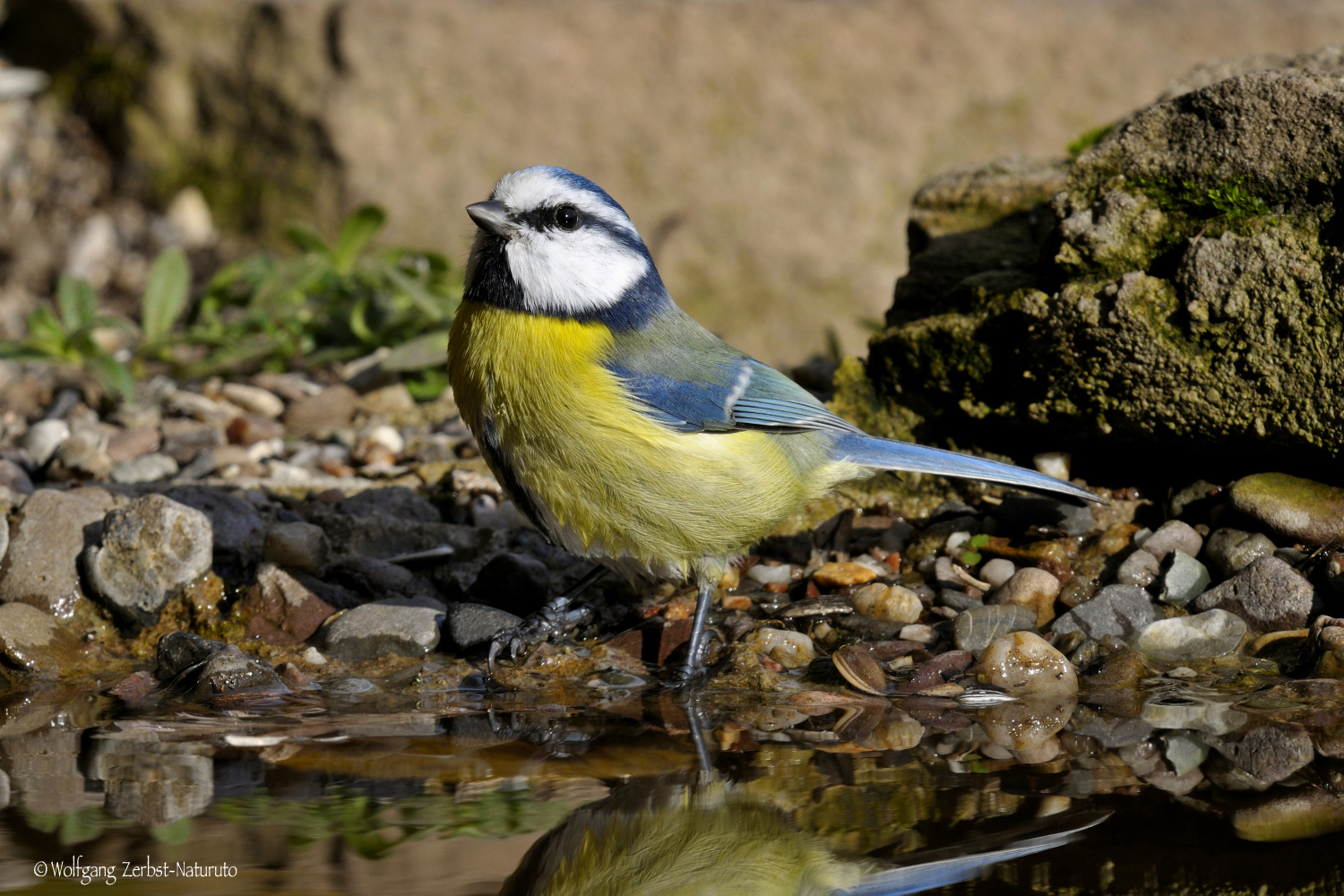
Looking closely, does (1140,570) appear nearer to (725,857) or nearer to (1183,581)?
(1183,581)

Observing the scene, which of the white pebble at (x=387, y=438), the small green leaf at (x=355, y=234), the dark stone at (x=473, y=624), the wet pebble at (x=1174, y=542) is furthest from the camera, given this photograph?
the small green leaf at (x=355, y=234)

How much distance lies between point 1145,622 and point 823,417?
3.47 ft

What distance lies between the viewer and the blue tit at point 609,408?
303cm

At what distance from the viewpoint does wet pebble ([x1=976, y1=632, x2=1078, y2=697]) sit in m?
2.85

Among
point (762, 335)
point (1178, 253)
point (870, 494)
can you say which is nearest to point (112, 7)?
point (762, 335)

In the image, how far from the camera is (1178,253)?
3281mm

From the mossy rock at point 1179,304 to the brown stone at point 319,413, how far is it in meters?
2.38

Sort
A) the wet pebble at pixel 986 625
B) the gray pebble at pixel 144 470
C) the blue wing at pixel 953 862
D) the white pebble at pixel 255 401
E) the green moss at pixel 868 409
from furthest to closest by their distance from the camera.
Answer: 1. the white pebble at pixel 255 401
2. the gray pebble at pixel 144 470
3. the green moss at pixel 868 409
4. the wet pebble at pixel 986 625
5. the blue wing at pixel 953 862

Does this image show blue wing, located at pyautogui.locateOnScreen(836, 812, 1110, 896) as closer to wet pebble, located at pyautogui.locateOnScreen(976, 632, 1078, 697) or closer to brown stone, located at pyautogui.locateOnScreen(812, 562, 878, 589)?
wet pebble, located at pyautogui.locateOnScreen(976, 632, 1078, 697)

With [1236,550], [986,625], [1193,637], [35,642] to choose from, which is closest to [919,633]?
[986,625]

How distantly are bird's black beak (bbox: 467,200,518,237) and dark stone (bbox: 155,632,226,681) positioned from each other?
4.29ft

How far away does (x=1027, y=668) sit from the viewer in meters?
2.88

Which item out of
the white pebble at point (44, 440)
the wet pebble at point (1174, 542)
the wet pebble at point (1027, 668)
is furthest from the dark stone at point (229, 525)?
the wet pebble at point (1174, 542)

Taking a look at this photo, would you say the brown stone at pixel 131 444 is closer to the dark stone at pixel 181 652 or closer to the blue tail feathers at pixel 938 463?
the dark stone at pixel 181 652
